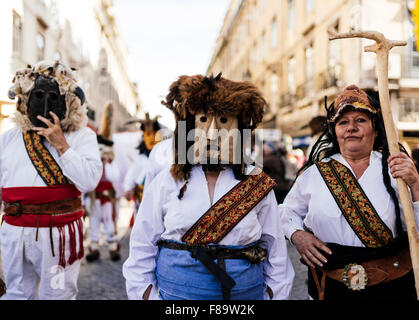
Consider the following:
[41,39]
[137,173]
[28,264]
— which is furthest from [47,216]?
[41,39]

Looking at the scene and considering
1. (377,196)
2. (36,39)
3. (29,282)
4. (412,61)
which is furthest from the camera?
(412,61)

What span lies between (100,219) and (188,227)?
15.6ft

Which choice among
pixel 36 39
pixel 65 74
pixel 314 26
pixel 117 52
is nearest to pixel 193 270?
pixel 65 74

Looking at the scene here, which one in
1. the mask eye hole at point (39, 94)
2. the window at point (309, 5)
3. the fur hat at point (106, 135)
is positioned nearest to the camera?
the mask eye hole at point (39, 94)

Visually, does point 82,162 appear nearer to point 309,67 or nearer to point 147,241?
point 147,241

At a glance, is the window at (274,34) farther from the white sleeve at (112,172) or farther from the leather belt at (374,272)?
the leather belt at (374,272)

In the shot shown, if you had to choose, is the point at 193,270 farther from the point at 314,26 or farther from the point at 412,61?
the point at 314,26

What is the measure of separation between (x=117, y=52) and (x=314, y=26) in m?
24.2

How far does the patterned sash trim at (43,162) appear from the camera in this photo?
2.89m

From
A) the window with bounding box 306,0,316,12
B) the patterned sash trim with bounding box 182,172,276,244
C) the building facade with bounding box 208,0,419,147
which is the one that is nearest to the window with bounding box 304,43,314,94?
the building facade with bounding box 208,0,419,147

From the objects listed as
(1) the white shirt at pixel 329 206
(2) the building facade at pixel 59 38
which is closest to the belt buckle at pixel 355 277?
(1) the white shirt at pixel 329 206

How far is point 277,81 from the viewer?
24297 mm

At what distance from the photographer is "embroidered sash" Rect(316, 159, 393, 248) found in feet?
7.38

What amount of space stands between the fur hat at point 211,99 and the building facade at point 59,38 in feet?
4.97
